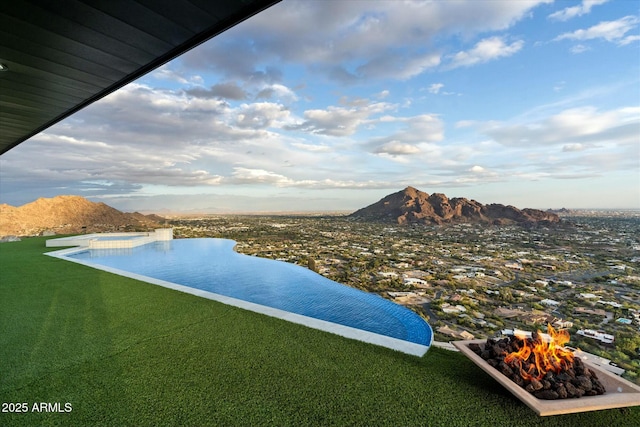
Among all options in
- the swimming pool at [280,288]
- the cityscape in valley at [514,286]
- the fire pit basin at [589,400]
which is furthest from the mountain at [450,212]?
the fire pit basin at [589,400]

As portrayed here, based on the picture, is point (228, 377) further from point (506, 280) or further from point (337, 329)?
point (506, 280)

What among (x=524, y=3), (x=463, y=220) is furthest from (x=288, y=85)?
(x=463, y=220)

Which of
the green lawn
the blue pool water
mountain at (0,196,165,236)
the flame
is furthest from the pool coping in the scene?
mountain at (0,196,165,236)

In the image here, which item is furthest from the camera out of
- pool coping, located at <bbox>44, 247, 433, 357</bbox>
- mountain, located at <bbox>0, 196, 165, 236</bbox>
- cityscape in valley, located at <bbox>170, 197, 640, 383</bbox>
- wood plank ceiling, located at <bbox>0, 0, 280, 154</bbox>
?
mountain, located at <bbox>0, 196, 165, 236</bbox>

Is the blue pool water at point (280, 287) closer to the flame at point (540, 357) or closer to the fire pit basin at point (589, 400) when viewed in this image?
the flame at point (540, 357)

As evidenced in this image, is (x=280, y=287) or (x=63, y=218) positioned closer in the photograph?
(x=280, y=287)

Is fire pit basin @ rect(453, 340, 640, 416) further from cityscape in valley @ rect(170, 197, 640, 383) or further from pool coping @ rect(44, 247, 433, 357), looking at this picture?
cityscape in valley @ rect(170, 197, 640, 383)

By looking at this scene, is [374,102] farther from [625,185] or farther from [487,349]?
[487,349]

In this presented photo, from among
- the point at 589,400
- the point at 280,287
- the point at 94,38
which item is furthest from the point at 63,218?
the point at 589,400
